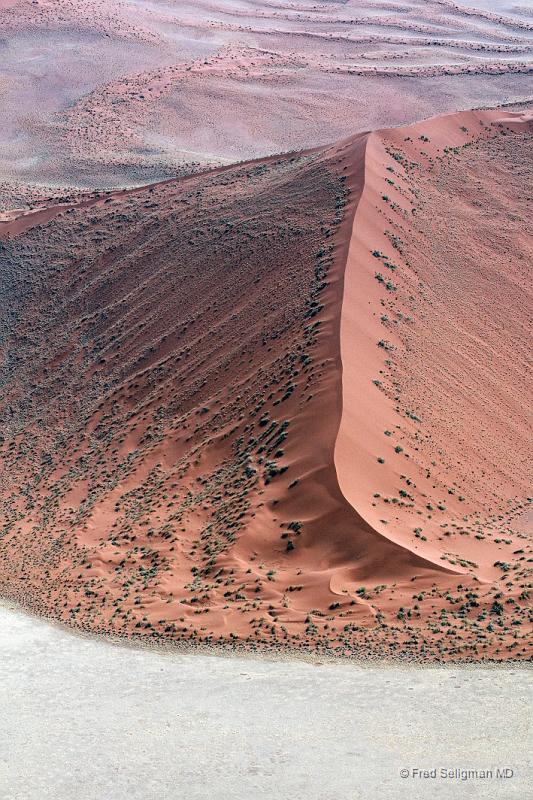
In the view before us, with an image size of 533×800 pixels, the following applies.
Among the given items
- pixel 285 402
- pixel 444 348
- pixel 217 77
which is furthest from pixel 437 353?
pixel 217 77

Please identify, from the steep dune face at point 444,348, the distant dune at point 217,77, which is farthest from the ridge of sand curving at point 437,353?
the distant dune at point 217,77

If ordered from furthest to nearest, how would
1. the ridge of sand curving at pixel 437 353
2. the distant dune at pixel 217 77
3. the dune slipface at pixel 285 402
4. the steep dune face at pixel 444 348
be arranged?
1. the distant dune at pixel 217 77
2. the ridge of sand curving at pixel 437 353
3. the steep dune face at pixel 444 348
4. the dune slipface at pixel 285 402

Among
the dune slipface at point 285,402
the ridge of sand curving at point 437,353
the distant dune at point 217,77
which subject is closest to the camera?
the dune slipface at point 285,402

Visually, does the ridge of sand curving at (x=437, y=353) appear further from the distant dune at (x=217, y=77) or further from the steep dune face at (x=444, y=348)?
the distant dune at (x=217, y=77)

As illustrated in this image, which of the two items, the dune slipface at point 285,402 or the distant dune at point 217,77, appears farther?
the distant dune at point 217,77

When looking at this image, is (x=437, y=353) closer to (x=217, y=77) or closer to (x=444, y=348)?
(x=444, y=348)

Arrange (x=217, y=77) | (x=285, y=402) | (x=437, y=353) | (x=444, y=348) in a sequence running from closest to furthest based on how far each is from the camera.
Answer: (x=285, y=402) < (x=437, y=353) < (x=444, y=348) < (x=217, y=77)

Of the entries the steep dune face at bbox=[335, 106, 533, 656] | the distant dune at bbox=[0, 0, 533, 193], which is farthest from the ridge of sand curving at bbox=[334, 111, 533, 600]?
the distant dune at bbox=[0, 0, 533, 193]

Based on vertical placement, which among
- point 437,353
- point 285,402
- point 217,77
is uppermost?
point 217,77

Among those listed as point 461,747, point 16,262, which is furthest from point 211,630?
point 16,262
